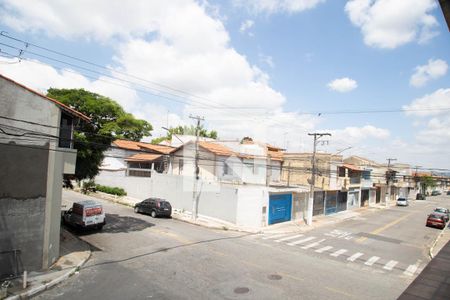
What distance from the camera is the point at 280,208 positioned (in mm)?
27188

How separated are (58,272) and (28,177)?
4039 mm

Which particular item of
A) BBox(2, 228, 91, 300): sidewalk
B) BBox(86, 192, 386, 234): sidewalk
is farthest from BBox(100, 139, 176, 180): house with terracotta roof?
BBox(2, 228, 91, 300): sidewalk

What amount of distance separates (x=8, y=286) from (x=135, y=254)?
5690 millimetres

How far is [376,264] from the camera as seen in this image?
15.9 m

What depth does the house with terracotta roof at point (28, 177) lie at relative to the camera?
10992 millimetres

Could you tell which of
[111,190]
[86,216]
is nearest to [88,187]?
[111,190]

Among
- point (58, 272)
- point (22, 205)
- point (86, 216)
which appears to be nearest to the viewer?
point (22, 205)

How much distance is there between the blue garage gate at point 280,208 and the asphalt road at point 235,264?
136 inches

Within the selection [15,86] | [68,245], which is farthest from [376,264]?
[15,86]

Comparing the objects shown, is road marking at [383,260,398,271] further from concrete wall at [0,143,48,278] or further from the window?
the window

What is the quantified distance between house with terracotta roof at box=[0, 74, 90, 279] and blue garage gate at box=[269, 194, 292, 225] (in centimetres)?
1748

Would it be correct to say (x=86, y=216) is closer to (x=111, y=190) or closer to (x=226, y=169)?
(x=226, y=169)

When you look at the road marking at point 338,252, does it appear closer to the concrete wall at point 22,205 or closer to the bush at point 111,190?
the concrete wall at point 22,205

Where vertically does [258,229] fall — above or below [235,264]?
below
